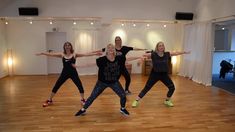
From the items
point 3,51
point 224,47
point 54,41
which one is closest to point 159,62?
point 54,41

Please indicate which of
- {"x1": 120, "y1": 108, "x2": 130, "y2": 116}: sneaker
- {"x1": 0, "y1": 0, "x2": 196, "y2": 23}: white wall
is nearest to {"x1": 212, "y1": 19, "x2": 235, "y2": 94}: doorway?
{"x1": 0, "y1": 0, "x2": 196, "y2": 23}: white wall

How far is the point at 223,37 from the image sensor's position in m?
9.23

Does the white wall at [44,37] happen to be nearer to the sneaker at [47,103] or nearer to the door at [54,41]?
the door at [54,41]

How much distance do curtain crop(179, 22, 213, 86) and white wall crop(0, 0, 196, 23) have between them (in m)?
0.88

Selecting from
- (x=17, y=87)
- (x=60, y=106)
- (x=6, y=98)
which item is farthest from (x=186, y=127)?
(x=17, y=87)

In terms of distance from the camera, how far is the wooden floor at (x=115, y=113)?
3.68 meters

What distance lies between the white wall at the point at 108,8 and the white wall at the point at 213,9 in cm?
43

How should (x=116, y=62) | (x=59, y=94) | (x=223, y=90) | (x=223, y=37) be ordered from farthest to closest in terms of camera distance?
(x=223, y=37)
(x=223, y=90)
(x=59, y=94)
(x=116, y=62)

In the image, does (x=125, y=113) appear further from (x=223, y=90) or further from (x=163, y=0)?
(x=163, y=0)

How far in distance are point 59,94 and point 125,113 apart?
87.6 inches

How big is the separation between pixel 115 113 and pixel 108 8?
4387 millimetres

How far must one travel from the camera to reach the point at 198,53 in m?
7.57

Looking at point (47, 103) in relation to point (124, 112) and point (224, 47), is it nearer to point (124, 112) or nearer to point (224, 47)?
point (124, 112)

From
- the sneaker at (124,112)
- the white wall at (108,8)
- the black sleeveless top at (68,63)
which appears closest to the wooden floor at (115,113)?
the sneaker at (124,112)
